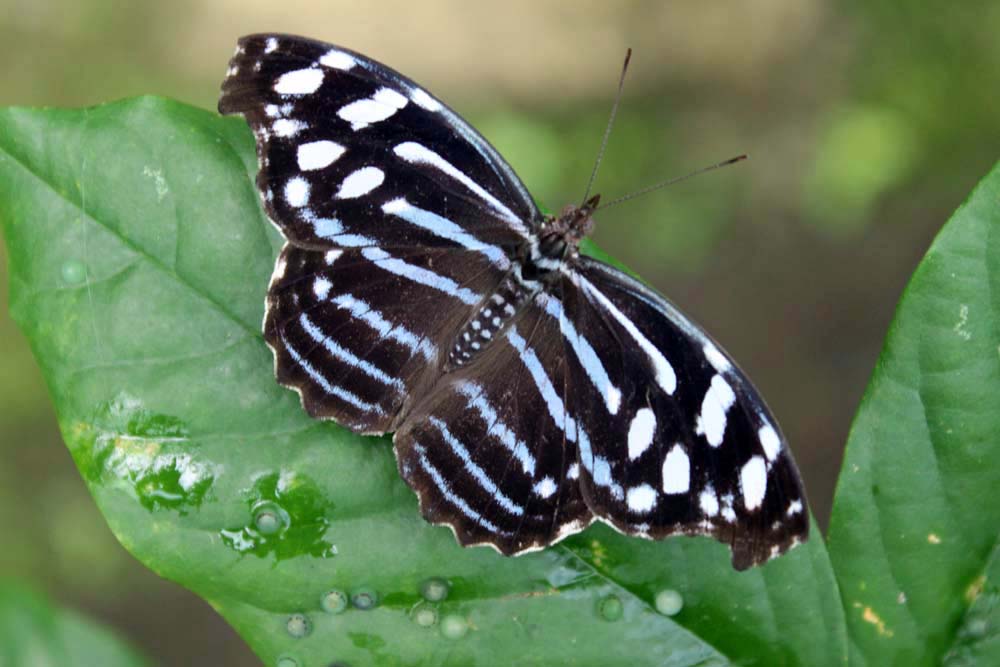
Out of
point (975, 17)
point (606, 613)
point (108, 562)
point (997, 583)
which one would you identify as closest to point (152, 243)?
point (606, 613)

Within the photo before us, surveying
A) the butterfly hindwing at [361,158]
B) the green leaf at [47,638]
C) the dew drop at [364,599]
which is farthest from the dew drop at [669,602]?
the green leaf at [47,638]

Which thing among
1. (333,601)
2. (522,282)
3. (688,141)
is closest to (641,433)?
(522,282)

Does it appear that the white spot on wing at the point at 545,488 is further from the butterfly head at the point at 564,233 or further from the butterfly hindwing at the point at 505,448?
the butterfly head at the point at 564,233

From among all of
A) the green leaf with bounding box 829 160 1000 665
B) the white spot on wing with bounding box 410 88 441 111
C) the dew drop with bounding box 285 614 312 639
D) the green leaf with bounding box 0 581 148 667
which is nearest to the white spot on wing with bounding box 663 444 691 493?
the green leaf with bounding box 829 160 1000 665

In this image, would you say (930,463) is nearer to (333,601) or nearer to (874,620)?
(874,620)

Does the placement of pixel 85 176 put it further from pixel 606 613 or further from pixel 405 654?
pixel 606 613

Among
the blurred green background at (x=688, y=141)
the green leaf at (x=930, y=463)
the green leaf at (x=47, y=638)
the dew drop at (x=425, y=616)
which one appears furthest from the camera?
the blurred green background at (x=688, y=141)

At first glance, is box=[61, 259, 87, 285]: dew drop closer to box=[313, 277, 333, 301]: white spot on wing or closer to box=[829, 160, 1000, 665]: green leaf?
box=[313, 277, 333, 301]: white spot on wing
